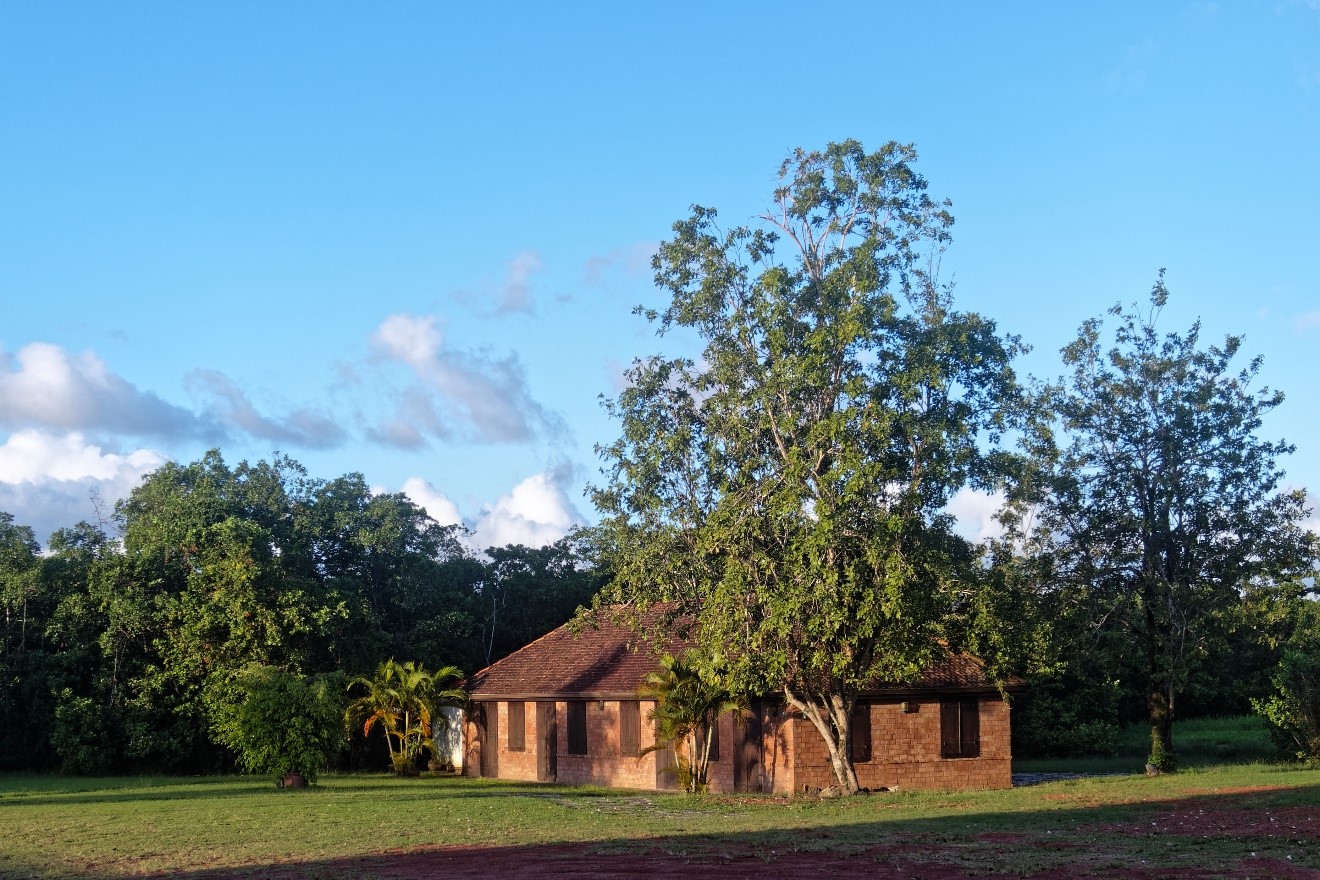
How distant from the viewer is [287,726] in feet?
99.3

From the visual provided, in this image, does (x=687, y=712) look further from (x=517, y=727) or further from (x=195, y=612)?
(x=195, y=612)

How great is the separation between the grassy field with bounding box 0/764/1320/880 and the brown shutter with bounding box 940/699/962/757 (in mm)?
3036

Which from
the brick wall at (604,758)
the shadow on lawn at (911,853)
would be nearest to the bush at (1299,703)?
the shadow on lawn at (911,853)

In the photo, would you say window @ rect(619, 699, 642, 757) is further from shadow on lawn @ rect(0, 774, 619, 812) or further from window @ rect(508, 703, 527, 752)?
window @ rect(508, 703, 527, 752)

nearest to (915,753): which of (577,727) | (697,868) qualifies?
(577,727)

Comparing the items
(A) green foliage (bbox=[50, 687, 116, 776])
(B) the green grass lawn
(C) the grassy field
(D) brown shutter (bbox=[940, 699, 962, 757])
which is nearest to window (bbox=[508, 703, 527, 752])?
(C) the grassy field

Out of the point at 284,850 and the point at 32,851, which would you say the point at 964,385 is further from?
the point at 32,851

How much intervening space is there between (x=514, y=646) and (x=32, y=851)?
2890 cm

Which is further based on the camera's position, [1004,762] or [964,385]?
[1004,762]

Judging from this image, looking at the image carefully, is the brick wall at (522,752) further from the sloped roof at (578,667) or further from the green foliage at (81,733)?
the green foliage at (81,733)

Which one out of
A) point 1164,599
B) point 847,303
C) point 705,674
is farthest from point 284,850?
point 1164,599

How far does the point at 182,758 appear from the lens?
37812 millimetres

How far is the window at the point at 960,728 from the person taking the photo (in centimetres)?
3069

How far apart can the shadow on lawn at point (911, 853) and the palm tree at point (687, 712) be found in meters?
7.57
